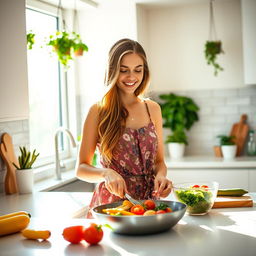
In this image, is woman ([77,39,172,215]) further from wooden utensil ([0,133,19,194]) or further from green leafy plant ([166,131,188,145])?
green leafy plant ([166,131,188,145])

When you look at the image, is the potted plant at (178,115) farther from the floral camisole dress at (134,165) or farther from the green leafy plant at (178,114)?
the floral camisole dress at (134,165)

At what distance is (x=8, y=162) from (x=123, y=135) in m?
1.07

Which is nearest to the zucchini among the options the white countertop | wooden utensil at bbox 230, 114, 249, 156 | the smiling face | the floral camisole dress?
the floral camisole dress

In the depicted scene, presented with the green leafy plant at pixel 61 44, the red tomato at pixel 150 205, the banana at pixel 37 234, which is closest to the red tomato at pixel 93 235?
the banana at pixel 37 234

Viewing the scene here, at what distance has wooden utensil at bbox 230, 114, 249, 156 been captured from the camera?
4520mm

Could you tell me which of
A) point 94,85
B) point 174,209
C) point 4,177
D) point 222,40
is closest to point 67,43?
point 94,85

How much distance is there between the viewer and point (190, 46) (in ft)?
15.4

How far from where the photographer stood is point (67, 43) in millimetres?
3777

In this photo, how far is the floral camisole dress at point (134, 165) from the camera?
2.46m

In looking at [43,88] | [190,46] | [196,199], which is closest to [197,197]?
[196,199]

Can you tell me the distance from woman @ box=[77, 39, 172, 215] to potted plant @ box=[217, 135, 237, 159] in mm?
1915

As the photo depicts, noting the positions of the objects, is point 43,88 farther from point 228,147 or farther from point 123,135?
point 123,135

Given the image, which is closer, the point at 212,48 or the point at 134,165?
the point at 134,165

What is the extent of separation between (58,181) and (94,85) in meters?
1.27
